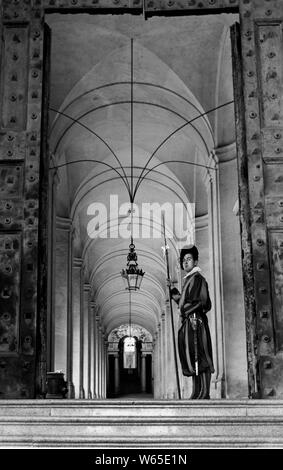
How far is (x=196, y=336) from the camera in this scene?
891cm

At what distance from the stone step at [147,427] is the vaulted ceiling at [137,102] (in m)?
9.71

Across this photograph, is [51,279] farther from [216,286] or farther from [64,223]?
[64,223]

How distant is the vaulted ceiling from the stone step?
31.9ft

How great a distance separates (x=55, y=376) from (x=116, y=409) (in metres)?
8.66

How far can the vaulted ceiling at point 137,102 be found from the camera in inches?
550

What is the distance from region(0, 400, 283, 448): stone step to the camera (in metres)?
3.93

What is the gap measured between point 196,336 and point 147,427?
491 cm

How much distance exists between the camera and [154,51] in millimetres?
14633


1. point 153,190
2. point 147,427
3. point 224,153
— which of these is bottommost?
point 147,427

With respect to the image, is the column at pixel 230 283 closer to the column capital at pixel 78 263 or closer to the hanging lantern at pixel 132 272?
the hanging lantern at pixel 132 272

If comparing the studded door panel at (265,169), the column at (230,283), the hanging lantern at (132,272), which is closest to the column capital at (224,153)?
the column at (230,283)

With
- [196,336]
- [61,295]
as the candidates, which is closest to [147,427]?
[196,336]

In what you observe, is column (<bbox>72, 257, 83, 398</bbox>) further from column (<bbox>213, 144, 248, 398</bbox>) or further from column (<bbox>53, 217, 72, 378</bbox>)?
column (<bbox>213, 144, 248, 398</bbox>)

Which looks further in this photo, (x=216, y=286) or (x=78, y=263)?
(x=78, y=263)
